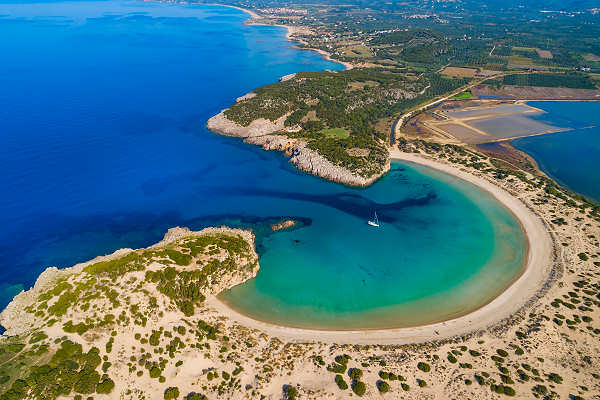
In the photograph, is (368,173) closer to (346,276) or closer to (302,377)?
(346,276)

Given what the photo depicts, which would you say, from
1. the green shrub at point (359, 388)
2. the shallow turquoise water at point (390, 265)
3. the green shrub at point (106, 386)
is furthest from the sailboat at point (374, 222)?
the green shrub at point (106, 386)

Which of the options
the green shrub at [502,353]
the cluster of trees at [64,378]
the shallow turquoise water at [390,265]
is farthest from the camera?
the shallow turquoise water at [390,265]

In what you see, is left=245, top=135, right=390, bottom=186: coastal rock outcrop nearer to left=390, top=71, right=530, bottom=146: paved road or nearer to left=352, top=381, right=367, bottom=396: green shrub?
left=390, top=71, right=530, bottom=146: paved road

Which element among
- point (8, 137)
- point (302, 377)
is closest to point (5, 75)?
point (8, 137)

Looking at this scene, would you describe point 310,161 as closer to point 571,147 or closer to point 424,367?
point 424,367

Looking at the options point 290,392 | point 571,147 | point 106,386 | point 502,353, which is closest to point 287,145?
point 290,392

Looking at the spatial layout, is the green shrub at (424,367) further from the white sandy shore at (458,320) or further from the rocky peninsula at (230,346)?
the white sandy shore at (458,320)
